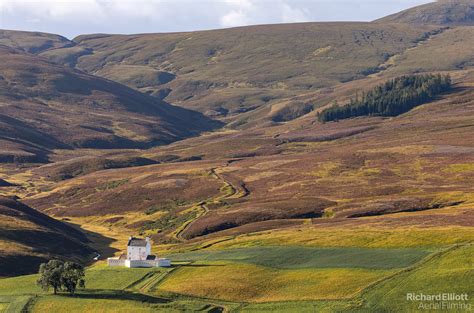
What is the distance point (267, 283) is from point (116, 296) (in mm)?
16234

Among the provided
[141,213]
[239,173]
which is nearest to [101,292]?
[141,213]

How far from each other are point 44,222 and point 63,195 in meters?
54.0

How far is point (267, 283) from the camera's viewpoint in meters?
78.0

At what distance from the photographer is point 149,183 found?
188 meters

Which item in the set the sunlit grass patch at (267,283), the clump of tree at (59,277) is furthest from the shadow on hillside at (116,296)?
the sunlit grass patch at (267,283)

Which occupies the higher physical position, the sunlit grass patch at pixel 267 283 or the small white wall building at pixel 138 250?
the small white wall building at pixel 138 250

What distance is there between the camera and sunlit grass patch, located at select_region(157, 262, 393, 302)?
7300 centimetres

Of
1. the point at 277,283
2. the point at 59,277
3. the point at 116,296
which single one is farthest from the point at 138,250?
the point at 277,283

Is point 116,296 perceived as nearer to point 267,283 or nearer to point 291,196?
point 267,283

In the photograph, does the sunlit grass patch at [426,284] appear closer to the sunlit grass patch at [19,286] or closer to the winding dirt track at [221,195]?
the sunlit grass patch at [19,286]

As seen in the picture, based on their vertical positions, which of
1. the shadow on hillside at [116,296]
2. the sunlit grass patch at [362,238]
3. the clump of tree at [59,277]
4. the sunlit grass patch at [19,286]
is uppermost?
the clump of tree at [59,277]

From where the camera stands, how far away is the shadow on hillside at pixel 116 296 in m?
74.1

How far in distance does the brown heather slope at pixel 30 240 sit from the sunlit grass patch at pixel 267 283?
107ft

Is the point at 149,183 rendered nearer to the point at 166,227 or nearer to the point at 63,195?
the point at 63,195
